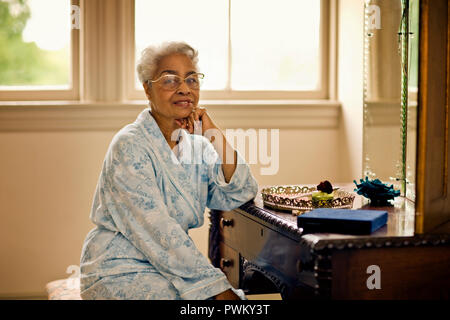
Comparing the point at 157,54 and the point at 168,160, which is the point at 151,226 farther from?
the point at 157,54

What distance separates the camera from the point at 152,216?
6.47ft

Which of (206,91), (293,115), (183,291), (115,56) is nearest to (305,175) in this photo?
(293,115)

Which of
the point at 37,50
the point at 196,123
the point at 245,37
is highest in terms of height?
the point at 245,37

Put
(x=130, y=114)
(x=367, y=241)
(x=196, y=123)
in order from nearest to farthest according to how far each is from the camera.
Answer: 1. (x=367, y=241)
2. (x=196, y=123)
3. (x=130, y=114)

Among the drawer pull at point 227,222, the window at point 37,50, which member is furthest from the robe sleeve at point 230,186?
the window at point 37,50

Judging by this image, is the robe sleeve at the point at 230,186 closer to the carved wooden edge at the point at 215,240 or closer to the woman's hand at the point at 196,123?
the woman's hand at the point at 196,123

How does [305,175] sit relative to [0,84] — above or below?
below

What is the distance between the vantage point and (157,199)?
6.63 feet

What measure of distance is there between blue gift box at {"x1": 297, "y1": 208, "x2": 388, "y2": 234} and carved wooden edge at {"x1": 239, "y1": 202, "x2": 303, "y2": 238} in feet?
0.12

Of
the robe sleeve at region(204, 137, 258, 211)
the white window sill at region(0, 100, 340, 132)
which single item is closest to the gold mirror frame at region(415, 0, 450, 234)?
the robe sleeve at region(204, 137, 258, 211)

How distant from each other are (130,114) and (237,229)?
1.30 metres

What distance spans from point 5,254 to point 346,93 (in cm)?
215

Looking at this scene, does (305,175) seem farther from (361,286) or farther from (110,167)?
(361,286)

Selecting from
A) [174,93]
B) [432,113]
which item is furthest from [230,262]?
[432,113]
